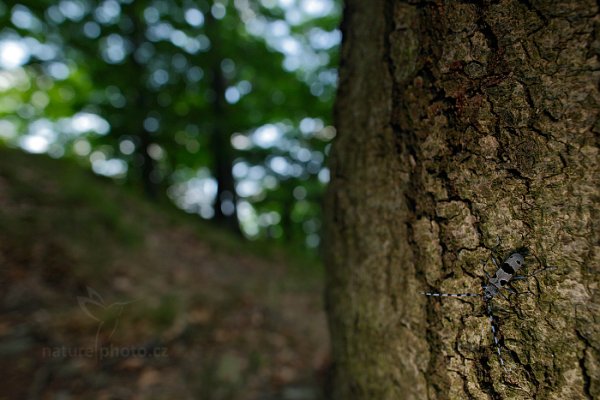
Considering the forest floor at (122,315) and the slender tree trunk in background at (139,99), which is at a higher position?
the slender tree trunk in background at (139,99)

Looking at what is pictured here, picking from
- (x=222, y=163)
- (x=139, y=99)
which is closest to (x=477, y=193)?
(x=139, y=99)

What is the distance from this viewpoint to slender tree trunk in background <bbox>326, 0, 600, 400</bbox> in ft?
2.74

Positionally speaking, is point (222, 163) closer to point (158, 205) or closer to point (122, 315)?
point (158, 205)

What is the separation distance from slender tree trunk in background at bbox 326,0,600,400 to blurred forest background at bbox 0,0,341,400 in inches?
77.8

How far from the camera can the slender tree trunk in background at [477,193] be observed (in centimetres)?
84

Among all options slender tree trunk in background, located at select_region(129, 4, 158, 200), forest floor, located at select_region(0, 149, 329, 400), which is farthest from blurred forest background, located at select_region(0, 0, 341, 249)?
forest floor, located at select_region(0, 149, 329, 400)

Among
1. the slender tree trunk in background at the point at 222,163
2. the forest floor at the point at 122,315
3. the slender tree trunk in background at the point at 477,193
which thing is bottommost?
the forest floor at the point at 122,315

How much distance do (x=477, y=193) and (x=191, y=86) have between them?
26.2 ft

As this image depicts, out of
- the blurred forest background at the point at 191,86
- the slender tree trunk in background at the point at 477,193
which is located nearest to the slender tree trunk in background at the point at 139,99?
the blurred forest background at the point at 191,86

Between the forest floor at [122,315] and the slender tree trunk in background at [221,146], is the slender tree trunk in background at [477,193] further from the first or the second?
the slender tree trunk in background at [221,146]

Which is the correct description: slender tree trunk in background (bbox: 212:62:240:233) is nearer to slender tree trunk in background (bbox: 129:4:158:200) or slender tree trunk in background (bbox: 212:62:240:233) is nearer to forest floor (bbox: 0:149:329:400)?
slender tree trunk in background (bbox: 129:4:158:200)

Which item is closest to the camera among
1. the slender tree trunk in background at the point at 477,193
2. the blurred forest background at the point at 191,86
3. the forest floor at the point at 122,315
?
the slender tree trunk in background at the point at 477,193

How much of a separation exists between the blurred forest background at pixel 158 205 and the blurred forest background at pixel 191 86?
0.14ft

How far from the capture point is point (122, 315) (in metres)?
2.94
